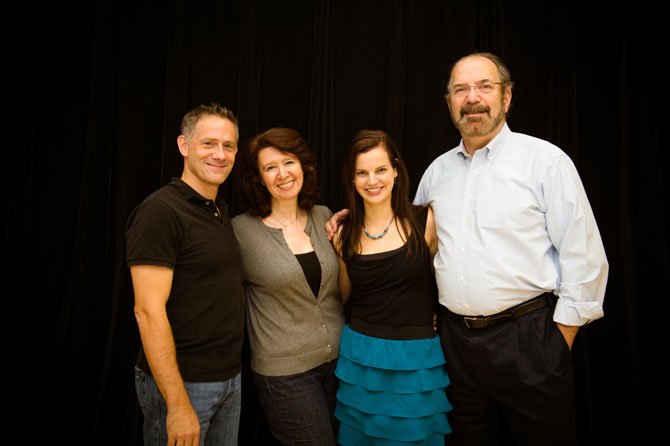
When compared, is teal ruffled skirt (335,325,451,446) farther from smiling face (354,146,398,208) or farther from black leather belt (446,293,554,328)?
smiling face (354,146,398,208)

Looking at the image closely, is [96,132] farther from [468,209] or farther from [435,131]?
[468,209]

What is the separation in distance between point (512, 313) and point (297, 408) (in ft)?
2.97

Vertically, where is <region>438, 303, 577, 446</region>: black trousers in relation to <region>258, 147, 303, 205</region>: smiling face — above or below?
below

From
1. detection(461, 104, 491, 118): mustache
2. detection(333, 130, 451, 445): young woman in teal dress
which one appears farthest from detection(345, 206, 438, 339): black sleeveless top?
detection(461, 104, 491, 118): mustache

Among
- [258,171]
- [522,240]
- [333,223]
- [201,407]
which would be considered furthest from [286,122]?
[201,407]

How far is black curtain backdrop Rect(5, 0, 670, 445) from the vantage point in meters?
Result: 2.16

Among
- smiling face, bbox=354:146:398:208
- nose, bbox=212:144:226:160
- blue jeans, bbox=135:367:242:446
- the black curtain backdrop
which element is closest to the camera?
blue jeans, bbox=135:367:242:446

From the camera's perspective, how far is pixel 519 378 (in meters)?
1.44

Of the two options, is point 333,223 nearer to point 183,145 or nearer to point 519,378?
point 183,145

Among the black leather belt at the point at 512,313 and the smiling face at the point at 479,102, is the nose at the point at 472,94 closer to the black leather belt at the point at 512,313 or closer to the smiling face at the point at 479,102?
the smiling face at the point at 479,102

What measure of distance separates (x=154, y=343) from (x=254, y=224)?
2.03ft

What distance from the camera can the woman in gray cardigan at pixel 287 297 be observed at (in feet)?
5.09

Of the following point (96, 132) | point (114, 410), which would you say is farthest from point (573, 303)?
point (96, 132)

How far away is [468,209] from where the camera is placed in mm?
1555
